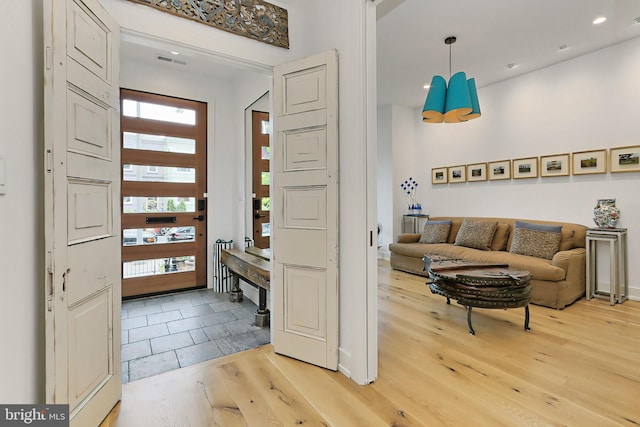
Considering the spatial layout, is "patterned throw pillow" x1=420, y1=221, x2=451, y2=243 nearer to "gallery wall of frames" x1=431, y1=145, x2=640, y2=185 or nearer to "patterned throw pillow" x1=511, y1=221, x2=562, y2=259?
"gallery wall of frames" x1=431, y1=145, x2=640, y2=185

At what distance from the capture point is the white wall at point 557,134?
356 cm

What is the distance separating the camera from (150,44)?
1973 mm

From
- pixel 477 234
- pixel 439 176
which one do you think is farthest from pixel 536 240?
pixel 439 176

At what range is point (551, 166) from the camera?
164 inches

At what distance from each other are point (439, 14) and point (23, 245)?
12.0 ft

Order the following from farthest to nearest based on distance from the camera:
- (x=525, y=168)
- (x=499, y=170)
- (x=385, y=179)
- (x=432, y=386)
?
(x=385, y=179), (x=499, y=170), (x=525, y=168), (x=432, y=386)

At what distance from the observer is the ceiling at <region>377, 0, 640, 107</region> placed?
2.89 m

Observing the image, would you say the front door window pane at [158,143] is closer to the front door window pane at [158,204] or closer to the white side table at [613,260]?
the front door window pane at [158,204]

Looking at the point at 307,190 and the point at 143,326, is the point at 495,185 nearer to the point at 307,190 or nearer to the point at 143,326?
the point at 307,190

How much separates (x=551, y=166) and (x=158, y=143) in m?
5.32

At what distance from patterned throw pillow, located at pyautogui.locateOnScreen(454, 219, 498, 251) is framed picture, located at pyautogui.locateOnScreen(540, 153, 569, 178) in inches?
37.4

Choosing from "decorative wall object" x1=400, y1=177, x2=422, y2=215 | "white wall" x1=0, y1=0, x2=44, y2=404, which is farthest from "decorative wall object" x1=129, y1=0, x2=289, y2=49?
"decorative wall object" x1=400, y1=177, x2=422, y2=215

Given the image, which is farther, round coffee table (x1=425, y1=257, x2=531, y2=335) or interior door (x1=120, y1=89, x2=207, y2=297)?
interior door (x1=120, y1=89, x2=207, y2=297)

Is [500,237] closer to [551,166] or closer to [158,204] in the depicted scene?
[551,166]
